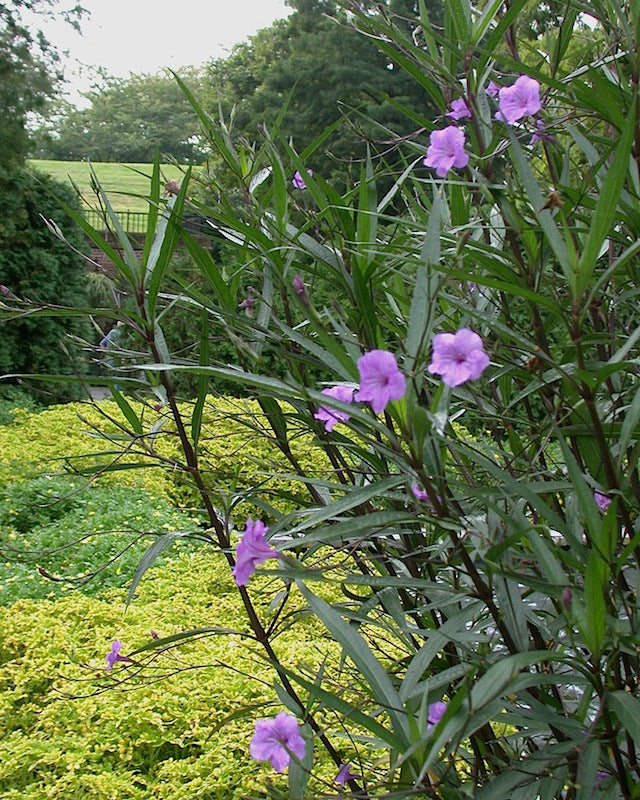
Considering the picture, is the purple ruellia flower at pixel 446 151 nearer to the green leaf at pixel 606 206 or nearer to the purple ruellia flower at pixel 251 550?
the green leaf at pixel 606 206

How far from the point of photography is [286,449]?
1.08m

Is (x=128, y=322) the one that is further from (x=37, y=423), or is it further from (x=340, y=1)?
(x=37, y=423)

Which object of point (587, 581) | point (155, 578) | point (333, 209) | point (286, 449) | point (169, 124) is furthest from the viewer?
point (169, 124)

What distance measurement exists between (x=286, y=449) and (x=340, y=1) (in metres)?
0.54

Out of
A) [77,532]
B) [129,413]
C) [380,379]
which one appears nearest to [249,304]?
[129,413]

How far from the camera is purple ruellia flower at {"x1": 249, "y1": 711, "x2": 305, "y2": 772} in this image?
708 mm

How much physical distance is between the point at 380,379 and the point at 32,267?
8414 millimetres

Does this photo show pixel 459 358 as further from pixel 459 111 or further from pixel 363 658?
pixel 459 111

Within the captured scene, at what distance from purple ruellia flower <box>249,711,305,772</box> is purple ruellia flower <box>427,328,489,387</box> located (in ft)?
1.09

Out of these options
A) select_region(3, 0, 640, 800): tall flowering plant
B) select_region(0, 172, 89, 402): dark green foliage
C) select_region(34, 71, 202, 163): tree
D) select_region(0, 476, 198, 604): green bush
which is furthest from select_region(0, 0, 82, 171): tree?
select_region(34, 71, 202, 163): tree

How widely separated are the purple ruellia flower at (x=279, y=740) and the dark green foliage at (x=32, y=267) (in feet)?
24.3

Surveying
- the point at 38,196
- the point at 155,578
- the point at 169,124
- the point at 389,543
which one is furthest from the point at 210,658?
the point at 169,124

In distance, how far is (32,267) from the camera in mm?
8336

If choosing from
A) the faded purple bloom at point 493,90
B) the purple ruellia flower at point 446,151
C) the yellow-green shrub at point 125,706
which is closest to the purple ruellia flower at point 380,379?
the purple ruellia flower at point 446,151
